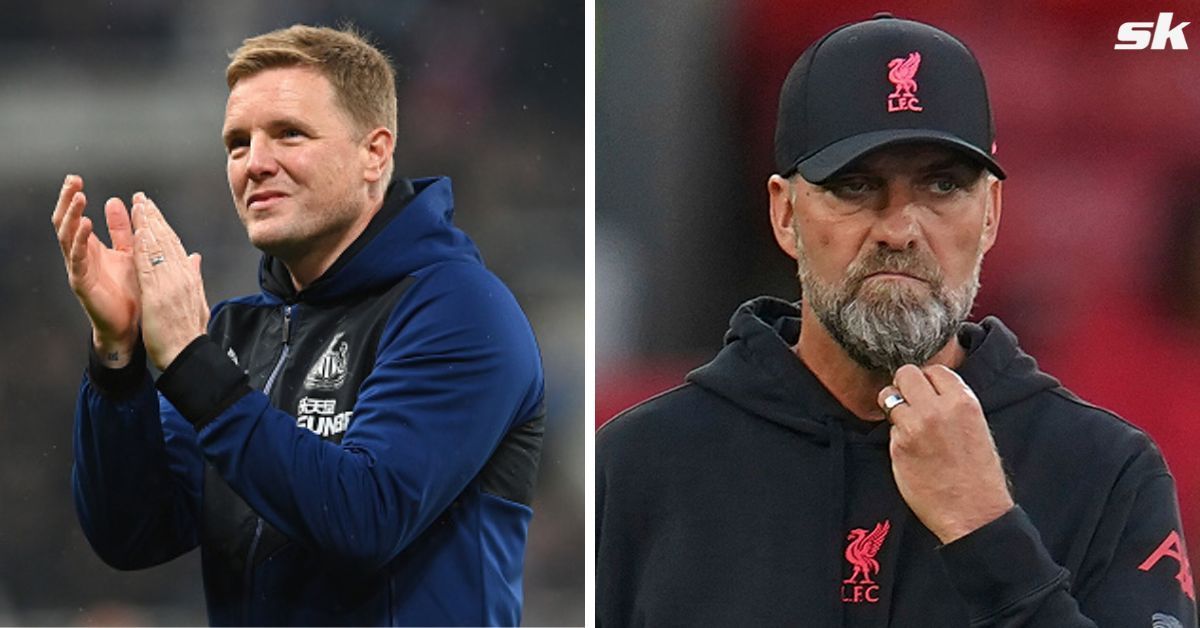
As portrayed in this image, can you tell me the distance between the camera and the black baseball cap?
4.25 feet

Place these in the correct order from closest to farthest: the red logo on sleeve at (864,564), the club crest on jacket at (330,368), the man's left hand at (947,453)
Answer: the man's left hand at (947,453) < the red logo on sleeve at (864,564) < the club crest on jacket at (330,368)

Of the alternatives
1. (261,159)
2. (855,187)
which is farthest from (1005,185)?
(261,159)

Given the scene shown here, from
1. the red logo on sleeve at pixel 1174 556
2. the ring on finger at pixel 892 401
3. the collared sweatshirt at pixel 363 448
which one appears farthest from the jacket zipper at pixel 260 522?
the red logo on sleeve at pixel 1174 556

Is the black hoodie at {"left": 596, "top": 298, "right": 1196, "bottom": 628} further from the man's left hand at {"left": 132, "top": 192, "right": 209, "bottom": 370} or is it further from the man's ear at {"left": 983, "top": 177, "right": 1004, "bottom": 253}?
the man's left hand at {"left": 132, "top": 192, "right": 209, "bottom": 370}

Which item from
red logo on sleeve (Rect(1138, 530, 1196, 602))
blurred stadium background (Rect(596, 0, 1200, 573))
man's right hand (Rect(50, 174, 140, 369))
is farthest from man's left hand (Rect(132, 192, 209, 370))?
red logo on sleeve (Rect(1138, 530, 1196, 602))

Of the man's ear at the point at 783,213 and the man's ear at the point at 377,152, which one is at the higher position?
the man's ear at the point at 377,152

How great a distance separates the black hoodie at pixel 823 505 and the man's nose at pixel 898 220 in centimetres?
14

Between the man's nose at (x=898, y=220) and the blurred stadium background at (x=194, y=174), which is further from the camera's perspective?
the blurred stadium background at (x=194, y=174)

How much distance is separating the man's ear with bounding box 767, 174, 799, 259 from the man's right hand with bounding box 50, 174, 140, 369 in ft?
1.93

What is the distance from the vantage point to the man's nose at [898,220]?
51.4 inches

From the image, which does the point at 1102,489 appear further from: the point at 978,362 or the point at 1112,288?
the point at 1112,288

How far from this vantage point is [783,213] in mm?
1405

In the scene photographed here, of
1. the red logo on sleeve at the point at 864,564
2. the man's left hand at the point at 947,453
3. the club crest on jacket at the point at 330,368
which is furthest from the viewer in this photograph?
the club crest on jacket at the point at 330,368

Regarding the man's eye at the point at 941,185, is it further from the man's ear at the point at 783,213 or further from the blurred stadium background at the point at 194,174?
the blurred stadium background at the point at 194,174
